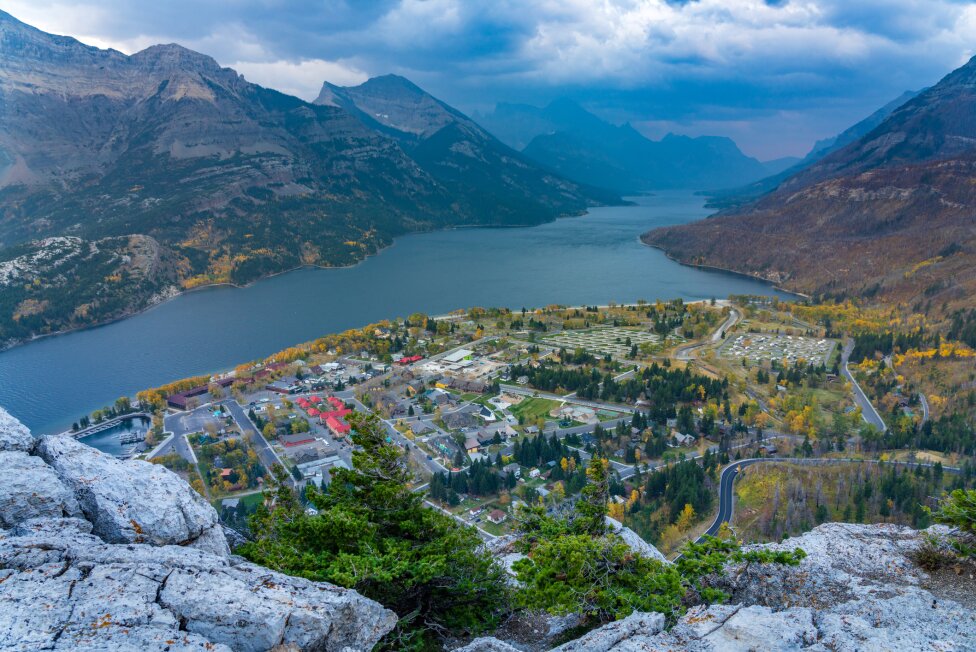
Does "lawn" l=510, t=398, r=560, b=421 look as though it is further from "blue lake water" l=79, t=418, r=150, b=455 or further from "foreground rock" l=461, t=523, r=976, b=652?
"foreground rock" l=461, t=523, r=976, b=652

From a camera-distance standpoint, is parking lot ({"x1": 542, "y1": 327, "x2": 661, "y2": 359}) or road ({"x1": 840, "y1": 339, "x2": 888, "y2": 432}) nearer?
road ({"x1": 840, "y1": 339, "x2": 888, "y2": 432})

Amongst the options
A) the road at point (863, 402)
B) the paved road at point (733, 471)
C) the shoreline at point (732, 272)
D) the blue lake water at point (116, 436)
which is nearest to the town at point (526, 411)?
the road at point (863, 402)

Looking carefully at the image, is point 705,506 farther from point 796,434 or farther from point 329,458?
point 329,458

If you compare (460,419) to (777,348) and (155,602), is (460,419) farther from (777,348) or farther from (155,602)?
(777,348)

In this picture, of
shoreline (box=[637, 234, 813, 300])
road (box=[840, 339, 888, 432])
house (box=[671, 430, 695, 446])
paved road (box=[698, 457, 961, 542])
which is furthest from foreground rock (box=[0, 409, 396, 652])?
shoreline (box=[637, 234, 813, 300])

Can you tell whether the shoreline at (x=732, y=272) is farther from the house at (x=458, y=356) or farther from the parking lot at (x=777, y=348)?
the house at (x=458, y=356)

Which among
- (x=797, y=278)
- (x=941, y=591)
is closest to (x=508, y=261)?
(x=797, y=278)
